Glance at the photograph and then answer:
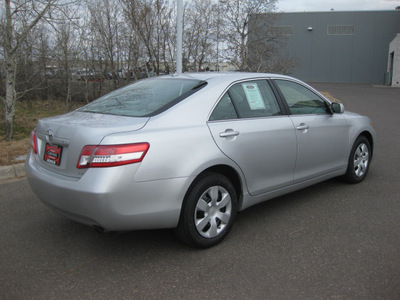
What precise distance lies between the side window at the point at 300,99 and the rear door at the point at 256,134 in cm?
24

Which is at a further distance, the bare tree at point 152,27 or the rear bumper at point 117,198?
the bare tree at point 152,27

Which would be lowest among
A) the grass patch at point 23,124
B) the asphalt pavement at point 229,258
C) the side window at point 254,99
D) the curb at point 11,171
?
the asphalt pavement at point 229,258

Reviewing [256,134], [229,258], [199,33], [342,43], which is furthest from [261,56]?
[342,43]

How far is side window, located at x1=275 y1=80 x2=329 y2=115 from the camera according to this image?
431 centimetres

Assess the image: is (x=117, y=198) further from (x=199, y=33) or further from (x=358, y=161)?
(x=199, y=33)

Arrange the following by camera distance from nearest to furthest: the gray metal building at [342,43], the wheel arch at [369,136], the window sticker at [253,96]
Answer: the window sticker at [253,96] < the wheel arch at [369,136] < the gray metal building at [342,43]

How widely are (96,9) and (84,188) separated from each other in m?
11.1

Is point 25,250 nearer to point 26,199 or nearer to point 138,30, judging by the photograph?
point 26,199

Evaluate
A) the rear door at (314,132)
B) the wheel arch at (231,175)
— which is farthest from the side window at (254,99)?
the wheel arch at (231,175)

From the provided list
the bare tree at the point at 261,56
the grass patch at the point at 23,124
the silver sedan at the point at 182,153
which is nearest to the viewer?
the silver sedan at the point at 182,153

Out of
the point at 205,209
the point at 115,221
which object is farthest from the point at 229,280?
the point at 115,221

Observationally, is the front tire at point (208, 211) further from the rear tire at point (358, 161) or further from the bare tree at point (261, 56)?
the bare tree at point (261, 56)

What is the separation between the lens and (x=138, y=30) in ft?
39.2

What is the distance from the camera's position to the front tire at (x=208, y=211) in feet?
10.4
